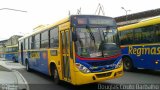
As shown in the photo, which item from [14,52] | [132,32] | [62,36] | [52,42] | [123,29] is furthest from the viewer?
[14,52]

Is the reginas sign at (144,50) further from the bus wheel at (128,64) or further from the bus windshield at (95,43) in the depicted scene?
the bus windshield at (95,43)

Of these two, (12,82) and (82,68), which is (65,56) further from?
Result: (12,82)

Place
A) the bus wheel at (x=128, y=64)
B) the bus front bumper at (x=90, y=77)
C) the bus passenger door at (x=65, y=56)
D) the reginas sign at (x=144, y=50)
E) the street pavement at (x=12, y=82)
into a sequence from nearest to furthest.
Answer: the bus front bumper at (x=90, y=77)
the bus passenger door at (x=65, y=56)
the street pavement at (x=12, y=82)
the reginas sign at (x=144, y=50)
the bus wheel at (x=128, y=64)

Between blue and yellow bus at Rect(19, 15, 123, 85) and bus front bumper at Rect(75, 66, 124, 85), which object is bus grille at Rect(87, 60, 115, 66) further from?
bus front bumper at Rect(75, 66, 124, 85)

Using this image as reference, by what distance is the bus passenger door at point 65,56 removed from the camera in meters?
11.6

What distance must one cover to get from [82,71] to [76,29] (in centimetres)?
158

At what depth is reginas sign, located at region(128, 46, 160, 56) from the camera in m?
14.8

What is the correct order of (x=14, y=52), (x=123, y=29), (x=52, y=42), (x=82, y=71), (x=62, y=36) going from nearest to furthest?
(x=82, y=71) < (x=62, y=36) < (x=52, y=42) < (x=123, y=29) < (x=14, y=52)

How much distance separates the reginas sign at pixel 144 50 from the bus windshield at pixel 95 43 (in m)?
4.12

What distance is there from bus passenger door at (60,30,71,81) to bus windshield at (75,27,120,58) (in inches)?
34.7

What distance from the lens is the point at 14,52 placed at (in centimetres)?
4181

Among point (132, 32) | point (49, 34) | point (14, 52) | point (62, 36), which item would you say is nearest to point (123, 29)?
point (132, 32)

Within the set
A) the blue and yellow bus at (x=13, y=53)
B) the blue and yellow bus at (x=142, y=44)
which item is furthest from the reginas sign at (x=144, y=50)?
the blue and yellow bus at (x=13, y=53)

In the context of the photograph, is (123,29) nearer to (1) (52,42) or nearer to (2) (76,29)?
(1) (52,42)
